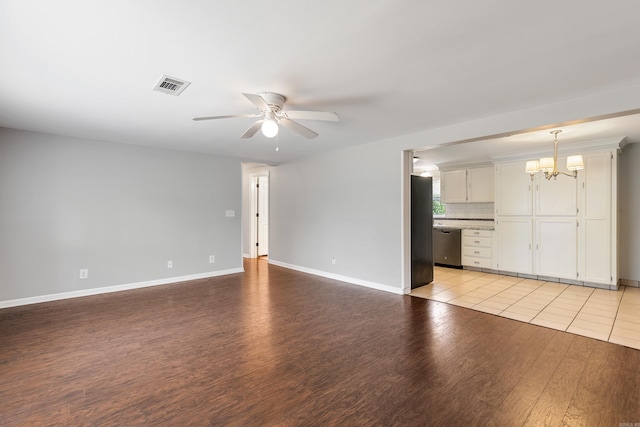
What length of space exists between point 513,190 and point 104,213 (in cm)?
694

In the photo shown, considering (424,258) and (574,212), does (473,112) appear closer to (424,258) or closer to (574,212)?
(424,258)

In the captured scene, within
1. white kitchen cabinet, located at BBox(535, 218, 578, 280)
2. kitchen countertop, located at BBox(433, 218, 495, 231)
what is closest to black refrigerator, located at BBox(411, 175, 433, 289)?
kitchen countertop, located at BBox(433, 218, 495, 231)

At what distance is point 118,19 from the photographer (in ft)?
5.51

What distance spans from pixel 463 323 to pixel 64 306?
4925mm

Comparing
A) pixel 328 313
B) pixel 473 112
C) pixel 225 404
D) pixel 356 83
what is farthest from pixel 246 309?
pixel 473 112

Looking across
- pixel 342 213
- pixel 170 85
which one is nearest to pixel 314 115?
pixel 170 85

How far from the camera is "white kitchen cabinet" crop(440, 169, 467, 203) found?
641cm

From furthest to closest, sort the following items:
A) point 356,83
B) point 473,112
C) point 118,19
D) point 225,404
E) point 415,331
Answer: point 473,112, point 415,331, point 356,83, point 225,404, point 118,19

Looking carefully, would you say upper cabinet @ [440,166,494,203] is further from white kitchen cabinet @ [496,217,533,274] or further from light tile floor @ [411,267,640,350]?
light tile floor @ [411,267,640,350]

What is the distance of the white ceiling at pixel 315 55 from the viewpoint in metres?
1.62

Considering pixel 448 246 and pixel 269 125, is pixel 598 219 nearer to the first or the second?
pixel 448 246

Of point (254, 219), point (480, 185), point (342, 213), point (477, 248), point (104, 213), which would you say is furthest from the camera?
point (254, 219)

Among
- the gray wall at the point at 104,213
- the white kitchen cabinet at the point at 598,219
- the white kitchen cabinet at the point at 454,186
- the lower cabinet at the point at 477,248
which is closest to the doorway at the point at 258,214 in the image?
the gray wall at the point at 104,213

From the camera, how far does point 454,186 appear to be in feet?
21.5
